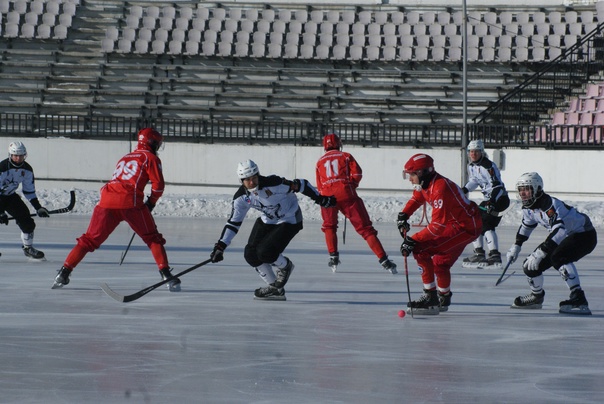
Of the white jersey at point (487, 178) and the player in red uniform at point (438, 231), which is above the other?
the white jersey at point (487, 178)

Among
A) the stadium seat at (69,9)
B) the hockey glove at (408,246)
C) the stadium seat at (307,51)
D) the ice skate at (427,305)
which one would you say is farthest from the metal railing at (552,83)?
the hockey glove at (408,246)

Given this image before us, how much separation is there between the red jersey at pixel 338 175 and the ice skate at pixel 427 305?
3733mm

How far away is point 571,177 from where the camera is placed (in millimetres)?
23688

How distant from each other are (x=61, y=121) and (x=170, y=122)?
8.50 ft

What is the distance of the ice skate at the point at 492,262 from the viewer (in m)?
13.3

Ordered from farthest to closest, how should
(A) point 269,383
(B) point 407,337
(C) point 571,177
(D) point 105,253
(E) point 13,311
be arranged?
(C) point 571,177 → (D) point 105,253 → (E) point 13,311 → (B) point 407,337 → (A) point 269,383

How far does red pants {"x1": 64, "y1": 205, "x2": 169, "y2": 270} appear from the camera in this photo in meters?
10.3

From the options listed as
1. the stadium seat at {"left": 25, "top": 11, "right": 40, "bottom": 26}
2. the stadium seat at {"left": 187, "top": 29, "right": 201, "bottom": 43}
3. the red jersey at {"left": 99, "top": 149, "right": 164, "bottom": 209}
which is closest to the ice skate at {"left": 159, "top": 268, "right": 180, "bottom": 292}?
the red jersey at {"left": 99, "top": 149, "right": 164, "bottom": 209}

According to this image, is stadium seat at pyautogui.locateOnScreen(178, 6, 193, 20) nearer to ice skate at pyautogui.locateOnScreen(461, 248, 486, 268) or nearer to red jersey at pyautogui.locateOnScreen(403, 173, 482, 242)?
ice skate at pyautogui.locateOnScreen(461, 248, 486, 268)

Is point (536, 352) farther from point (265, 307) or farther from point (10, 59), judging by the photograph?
point (10, 59)

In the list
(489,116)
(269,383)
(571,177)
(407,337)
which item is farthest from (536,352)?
(489,116)

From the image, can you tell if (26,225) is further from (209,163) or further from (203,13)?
(203,13)

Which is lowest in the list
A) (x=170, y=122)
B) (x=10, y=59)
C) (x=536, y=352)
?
(x=536, y=352)

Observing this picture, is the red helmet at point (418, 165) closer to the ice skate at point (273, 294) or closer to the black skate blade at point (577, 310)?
the black skate blade at point (577, 310)
